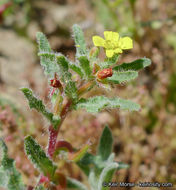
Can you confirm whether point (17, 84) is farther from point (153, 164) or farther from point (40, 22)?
point (153, 164)

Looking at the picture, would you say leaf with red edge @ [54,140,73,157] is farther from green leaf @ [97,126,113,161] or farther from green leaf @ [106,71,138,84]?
green leaf @ [106,71,138,84]

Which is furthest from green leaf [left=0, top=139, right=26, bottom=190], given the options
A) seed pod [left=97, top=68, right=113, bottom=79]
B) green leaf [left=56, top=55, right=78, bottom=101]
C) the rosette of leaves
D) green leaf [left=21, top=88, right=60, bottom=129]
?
seed pod [left=97, top=68, right=113, bottom=79]

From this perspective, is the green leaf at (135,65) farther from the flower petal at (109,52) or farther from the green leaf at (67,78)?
the green leaf at (67,78)

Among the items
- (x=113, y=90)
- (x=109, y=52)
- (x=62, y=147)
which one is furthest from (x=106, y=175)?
(x=113, y=90)

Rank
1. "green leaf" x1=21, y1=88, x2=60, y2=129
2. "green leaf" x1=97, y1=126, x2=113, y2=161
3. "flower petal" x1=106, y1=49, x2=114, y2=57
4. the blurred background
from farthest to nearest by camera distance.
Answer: the blurred background, "green leaf" x1=97, y1=126, x2=113, y2=161, "flower petal" x1=106, y1=49, x2=114, y2=57, "green leaf" x1=21, y1=88, x2=60, y2=129

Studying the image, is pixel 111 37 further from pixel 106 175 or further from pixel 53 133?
pixel 106 175
